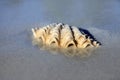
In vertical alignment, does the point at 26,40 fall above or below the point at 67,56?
above

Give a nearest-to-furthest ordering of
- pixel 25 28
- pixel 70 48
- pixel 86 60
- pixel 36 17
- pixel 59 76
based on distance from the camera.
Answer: pixel 59 76 → pixel 86 60 → pixel 70 48 → pixel 25 28 → pixel 36 17

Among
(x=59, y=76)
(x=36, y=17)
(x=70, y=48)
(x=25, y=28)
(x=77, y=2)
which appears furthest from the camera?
(x=77, y=2)

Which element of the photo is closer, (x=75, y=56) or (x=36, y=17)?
(x=75, y=56)

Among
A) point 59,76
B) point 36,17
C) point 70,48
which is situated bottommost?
point 59,76

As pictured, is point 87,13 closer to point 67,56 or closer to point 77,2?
point 77,2

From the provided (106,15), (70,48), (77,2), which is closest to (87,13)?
(106,15)
